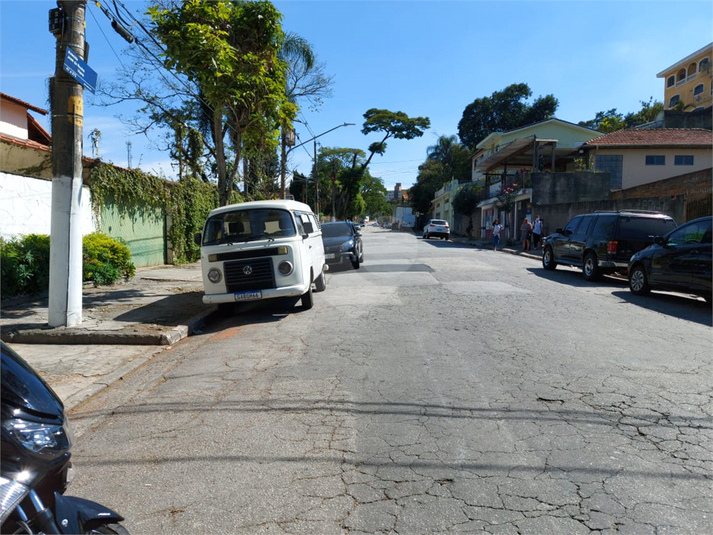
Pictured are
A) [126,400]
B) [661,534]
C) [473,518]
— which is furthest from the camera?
[126,400]

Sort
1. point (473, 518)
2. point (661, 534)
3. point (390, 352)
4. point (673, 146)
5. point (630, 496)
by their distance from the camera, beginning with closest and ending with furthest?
point (661, 534), point (473, 518), point (630, 496), point (390, 352), point (673, 146)

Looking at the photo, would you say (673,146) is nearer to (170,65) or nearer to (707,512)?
(170,65)

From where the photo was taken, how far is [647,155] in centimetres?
3541

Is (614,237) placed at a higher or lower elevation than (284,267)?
higher

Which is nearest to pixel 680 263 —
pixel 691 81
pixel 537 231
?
pixel 537 231

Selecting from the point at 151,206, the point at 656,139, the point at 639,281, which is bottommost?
the point at 639,281

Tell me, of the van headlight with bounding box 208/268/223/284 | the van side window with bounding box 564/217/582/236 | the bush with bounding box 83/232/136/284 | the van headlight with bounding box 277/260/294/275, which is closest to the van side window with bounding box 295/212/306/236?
the van headlight with bounding box 277/260/294/275

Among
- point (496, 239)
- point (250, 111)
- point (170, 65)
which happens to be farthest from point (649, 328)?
point (496, 239)

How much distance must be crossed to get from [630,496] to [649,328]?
583 cm

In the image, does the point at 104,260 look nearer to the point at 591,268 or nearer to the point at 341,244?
the point at 341,244

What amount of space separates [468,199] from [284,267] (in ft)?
134

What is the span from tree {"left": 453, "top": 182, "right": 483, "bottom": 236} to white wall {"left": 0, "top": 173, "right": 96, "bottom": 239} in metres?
38.5

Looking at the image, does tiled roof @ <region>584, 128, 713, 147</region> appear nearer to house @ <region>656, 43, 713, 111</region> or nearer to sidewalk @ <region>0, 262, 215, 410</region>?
house @ <region>656, 43, 713, 111</region>

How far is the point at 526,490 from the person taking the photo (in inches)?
135
